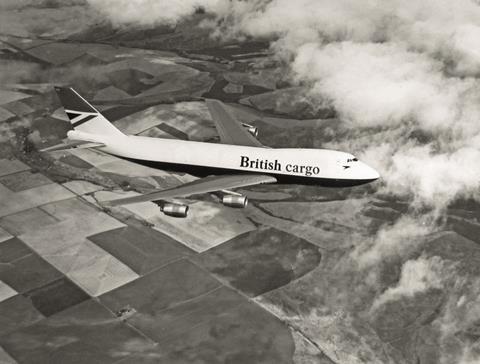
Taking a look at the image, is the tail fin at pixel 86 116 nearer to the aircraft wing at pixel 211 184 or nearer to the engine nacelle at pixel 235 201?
the aircraft wing at pixel 211 184

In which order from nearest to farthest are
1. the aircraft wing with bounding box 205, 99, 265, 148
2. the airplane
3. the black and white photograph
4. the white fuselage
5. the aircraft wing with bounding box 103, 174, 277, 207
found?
the black and white photograph
the aircraft wing with bounding box 103, 174, 277, 207
the airplane
the white fuselage
the aircraft wing with bounding box 205, 99, 265, 148

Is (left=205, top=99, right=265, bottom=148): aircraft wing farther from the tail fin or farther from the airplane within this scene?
the tail fin

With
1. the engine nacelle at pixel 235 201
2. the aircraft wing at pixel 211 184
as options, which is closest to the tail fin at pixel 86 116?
the aircraft wing at pixel 211 184

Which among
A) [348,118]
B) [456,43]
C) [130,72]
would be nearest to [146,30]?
[130,72]

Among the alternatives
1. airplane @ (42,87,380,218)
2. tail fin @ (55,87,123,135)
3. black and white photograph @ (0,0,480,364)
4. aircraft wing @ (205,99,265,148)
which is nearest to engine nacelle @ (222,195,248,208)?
airplane @ (42,87,380,218)

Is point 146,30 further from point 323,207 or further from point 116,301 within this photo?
point 116,301

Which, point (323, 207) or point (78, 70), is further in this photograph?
point (78, 70)
